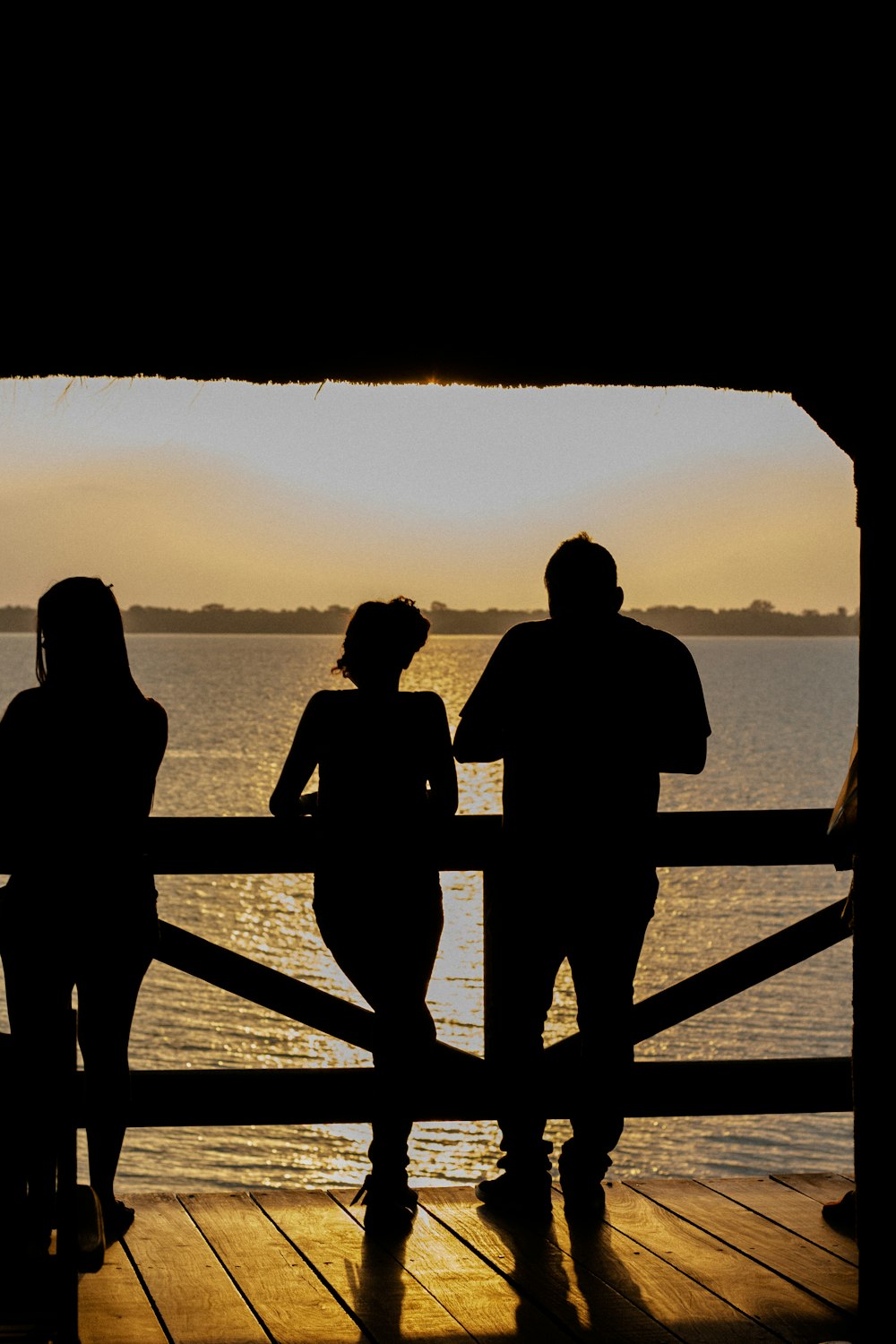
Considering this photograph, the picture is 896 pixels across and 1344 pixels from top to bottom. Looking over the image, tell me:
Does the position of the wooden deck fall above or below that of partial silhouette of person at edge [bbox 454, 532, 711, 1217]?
below

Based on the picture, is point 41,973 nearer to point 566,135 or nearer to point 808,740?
point 566,135

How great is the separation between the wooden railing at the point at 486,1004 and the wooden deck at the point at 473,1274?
0.23m

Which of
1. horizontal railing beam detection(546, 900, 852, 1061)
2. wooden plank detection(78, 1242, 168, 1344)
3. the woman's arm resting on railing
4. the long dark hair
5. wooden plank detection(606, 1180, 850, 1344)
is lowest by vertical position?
wooden plank detection(606, 1180, 850, 1344)

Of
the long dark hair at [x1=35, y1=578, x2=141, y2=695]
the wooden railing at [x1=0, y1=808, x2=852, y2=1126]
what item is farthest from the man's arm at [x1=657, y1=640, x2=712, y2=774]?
the long dark hair at [x1=35, y1=578, x2=141, y2=695]

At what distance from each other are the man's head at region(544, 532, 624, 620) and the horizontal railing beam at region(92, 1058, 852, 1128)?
1210 millimetres

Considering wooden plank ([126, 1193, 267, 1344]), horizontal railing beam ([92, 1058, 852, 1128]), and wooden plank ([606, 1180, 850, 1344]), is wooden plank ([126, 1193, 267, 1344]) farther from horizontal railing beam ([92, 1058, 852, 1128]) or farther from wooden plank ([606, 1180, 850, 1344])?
wooden plank ([606, 1180, 850, 1344])

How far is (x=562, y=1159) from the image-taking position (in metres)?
3.72

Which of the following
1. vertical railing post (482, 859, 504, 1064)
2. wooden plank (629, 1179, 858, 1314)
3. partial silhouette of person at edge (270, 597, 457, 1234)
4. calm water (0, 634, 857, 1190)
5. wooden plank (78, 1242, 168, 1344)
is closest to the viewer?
wooden plank (78, 1242, 168, 1344)

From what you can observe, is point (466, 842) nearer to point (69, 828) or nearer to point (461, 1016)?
point (69, 828)

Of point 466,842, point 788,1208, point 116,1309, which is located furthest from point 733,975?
point 116,1309

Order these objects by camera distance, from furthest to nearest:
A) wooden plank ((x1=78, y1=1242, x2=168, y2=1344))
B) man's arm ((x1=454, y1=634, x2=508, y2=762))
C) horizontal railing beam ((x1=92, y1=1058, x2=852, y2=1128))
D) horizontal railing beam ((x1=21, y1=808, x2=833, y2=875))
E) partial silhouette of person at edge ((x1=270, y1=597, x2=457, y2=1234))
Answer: horizontal railing beam ((x1=92, y1=1058, x2=852, y2=1128)) → horizontal railing beam ((x1=21, y1=808, x2=833, y2=875)) → man's arm ((x1=454, y1=634, x2=508, y2=762)) → partial silhouette of person at edge ((x1=270, y1=597, x2=457, y2=1234)) → wooden plank ((x1=78, y1=1242, x2=168, y2=1344))

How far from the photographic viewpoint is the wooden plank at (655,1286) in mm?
2979

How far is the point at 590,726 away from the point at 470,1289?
1.27 metres

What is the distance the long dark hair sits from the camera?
9.98 ft
